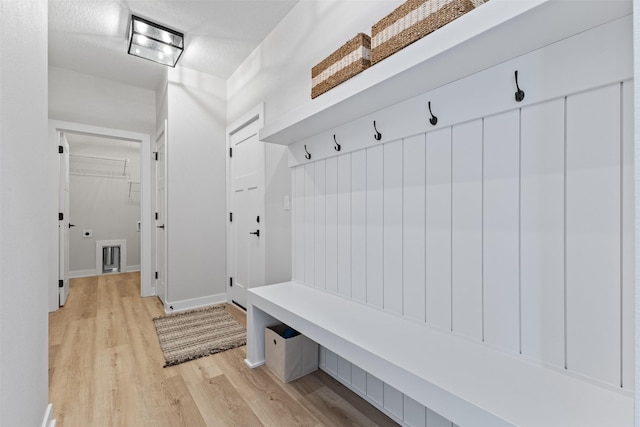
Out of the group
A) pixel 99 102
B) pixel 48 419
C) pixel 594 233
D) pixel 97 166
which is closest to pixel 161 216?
pixel 99 102

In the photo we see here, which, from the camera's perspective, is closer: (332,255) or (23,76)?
(23,76)

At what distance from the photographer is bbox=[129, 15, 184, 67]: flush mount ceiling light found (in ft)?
8.11

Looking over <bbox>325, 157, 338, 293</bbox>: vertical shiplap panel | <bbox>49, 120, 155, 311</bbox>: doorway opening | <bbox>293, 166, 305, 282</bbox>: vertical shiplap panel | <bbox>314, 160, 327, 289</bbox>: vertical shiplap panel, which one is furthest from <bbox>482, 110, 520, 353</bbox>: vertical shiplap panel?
<bbox>49, 120, 155, 311</bbox>: doorway opening

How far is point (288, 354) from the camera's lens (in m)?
1.84

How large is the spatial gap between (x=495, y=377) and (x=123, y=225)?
620 cm

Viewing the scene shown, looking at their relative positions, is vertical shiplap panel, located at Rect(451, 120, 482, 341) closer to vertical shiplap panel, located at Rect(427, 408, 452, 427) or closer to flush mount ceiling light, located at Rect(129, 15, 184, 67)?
vertical shiplap panel, located at Rect(427, 408, 452, 427)

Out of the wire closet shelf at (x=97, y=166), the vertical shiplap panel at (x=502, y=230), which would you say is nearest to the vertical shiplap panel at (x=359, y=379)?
the vertical shiplap panel at (x=502, y=230)

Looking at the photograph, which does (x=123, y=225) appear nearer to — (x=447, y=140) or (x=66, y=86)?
(x=66, y=86)

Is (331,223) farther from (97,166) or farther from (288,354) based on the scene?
(97,166)

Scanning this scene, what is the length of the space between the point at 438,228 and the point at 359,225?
480 millimetres

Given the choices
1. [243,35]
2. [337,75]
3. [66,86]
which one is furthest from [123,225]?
[337,75]

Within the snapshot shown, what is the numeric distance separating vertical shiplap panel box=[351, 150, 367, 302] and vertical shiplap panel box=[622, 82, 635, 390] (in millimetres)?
977

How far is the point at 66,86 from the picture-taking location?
3336 mm

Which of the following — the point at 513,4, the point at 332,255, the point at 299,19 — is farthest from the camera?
the point at 299,19
